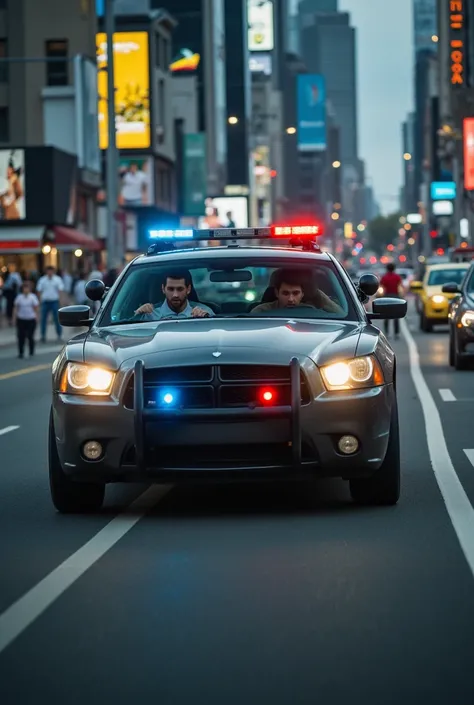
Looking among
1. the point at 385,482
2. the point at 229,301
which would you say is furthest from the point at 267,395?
the point at 229,301

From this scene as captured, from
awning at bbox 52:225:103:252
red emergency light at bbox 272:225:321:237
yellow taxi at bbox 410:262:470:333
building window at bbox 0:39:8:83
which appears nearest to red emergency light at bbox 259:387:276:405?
red emergency light at bbox 272:225:321:237

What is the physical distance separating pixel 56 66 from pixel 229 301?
7369 centimetres

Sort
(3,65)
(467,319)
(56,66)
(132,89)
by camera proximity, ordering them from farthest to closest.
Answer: (132,89), (56,66), (3,65), (467,319)

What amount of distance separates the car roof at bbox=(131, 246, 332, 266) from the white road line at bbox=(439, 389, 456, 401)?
331 inches

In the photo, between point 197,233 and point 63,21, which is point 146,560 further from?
point 63,21

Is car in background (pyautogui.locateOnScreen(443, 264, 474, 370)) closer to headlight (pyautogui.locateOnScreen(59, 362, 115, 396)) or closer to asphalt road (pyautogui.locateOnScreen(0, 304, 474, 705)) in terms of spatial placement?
asphalt road (pyautogui.locateOnScreen(0, 304, 474, 705))

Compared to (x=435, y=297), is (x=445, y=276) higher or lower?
higher

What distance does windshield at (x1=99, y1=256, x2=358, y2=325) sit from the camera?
11.2 meters

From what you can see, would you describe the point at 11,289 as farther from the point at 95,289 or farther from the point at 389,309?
the point at 389,309

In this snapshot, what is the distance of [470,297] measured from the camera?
25.3 m

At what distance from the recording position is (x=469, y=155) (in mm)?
117938

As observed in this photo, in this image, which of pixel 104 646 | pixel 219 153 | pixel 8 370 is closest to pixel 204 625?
pixel 104 646

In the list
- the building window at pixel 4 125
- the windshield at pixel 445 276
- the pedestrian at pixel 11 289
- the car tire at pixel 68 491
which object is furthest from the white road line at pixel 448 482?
the building window at pixel 4 125

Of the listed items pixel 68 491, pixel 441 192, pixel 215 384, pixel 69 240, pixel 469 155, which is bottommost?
pixel 68 491
